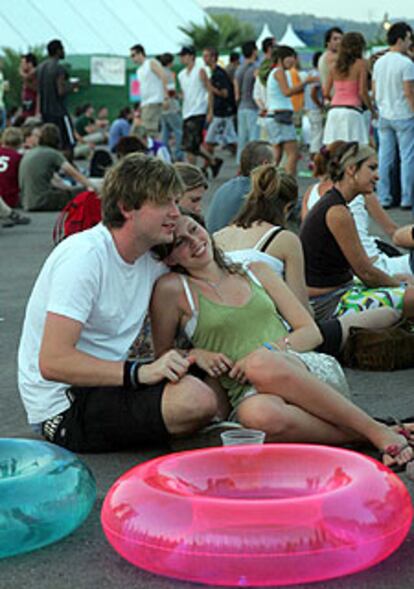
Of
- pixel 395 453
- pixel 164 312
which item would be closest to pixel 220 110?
pixel 164 312

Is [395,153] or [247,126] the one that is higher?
[395,153]

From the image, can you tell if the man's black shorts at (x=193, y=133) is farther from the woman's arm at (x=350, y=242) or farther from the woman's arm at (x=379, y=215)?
the woman's arm at (x=350, y=242)

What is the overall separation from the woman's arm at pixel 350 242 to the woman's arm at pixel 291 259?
0.97 m

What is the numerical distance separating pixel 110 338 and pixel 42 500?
41.1 inches

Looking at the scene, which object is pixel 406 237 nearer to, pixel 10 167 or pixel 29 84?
pixel 10 167

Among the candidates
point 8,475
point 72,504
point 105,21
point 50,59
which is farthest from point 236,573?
point 105,21

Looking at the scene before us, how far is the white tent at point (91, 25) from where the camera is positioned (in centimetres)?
3700

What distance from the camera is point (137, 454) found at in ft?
15.4

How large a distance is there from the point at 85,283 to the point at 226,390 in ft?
2.51

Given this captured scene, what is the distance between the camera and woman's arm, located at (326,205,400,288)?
6.63 metres

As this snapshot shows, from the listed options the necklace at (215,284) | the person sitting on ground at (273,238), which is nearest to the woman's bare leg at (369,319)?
the person sitting on ground at (273,238)

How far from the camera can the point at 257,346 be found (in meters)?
4.73

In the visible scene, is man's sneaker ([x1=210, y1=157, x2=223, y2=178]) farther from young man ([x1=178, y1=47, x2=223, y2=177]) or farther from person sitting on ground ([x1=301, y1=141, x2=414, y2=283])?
person sitting on ground ([x1=301, y1=141, x2=414, y2=283])

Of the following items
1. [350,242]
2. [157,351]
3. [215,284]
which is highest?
[215,284]
